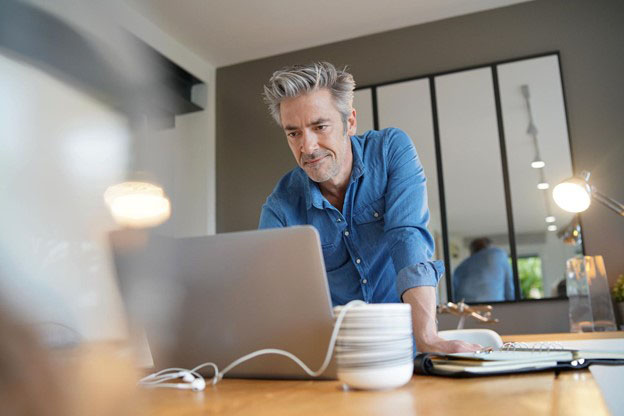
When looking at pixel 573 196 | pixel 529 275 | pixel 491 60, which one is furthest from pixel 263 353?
pixel 491 60

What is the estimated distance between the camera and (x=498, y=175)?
9.35 ft

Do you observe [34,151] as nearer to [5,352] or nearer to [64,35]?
[64,35]

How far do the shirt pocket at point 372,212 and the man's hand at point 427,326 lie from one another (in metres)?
0.35

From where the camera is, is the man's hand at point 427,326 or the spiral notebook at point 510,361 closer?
the spiral notebook at point 510,361

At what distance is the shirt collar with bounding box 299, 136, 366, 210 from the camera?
131 cm

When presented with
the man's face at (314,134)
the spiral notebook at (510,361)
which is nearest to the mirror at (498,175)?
the man's face at (314,134)

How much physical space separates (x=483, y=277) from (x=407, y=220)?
6.03 ft

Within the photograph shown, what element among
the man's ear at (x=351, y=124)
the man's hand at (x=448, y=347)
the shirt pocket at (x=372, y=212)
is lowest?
the man's hand at (x=448, y=347)

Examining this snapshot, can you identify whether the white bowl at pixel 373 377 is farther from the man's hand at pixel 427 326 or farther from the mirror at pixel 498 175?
the mirror at pixel 498 175

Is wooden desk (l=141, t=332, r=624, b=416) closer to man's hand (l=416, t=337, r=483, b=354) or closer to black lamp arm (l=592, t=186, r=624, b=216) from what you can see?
man's hand (l=416, t=337, r=483, b=354)

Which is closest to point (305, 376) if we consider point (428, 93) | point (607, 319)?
point (607, 319)

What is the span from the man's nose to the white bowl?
2.57ft

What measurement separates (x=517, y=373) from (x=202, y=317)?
0.41 meters

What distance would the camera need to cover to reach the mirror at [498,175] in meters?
2.71
